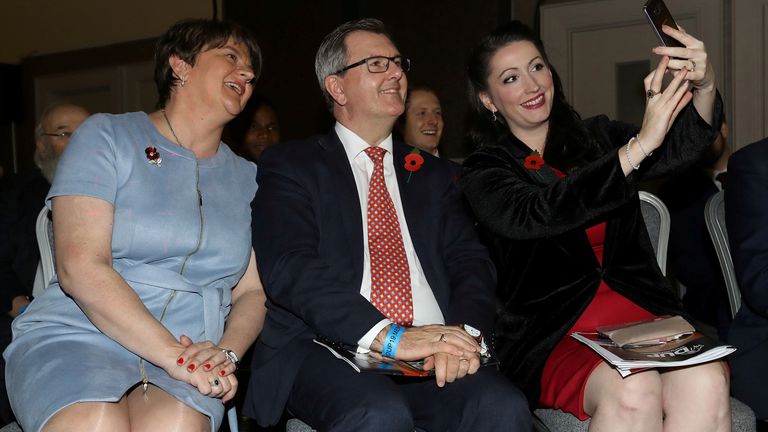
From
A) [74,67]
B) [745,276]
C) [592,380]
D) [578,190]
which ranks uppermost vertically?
[74,67]

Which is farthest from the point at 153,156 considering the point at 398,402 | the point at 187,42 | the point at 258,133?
the point at 258,133

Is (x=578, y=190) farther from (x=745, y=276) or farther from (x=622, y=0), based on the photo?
(x=622, y=0)

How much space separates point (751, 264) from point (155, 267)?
1.60 metres

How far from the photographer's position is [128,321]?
77.0 inches

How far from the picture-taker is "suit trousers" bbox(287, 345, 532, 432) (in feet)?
6.07

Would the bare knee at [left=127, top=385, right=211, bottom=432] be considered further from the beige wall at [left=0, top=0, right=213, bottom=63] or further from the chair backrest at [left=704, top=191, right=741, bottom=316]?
the beige wall at [left=0, top=0, right=213, bottom=63]

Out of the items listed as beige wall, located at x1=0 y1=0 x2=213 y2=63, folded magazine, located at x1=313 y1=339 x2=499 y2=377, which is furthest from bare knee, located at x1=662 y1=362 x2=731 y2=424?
beige wall, located at x1=0 y1=0 x2=213 y2=63

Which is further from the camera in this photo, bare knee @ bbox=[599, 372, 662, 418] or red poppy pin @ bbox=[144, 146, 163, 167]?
red poppy pin @ bbox=[144, 146, 163, 167]

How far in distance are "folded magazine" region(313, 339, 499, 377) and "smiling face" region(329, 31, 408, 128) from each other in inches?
27.6

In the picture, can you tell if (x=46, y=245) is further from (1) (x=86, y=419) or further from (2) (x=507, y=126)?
(2) (x=507, y=126)

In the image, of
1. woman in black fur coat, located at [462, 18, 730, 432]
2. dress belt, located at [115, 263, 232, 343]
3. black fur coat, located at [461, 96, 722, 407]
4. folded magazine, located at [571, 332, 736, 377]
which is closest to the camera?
folded magazine, located at [571, 332, 736, 377]

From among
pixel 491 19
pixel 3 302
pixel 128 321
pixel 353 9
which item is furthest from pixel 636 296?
pixel 353 9

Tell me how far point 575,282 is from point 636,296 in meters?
0.17

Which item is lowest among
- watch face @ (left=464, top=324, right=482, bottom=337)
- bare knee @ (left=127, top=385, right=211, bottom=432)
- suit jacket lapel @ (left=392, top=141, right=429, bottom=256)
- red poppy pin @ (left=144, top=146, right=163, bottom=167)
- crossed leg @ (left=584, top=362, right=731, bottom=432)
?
crossed leg @ (left=584, top=362, right=731, bottom=432)
